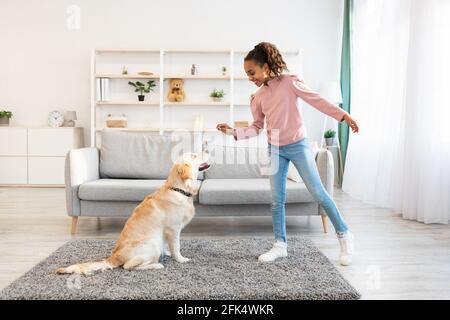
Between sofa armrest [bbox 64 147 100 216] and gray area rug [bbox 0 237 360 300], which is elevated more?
sofa armrest [bbox 64 147 100 216]

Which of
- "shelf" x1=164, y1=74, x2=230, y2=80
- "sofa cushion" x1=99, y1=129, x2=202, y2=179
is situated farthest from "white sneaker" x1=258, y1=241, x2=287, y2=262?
"shelf" x1=164, y1=74, x2=230, y2=80

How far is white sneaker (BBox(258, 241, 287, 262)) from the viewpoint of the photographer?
2.69 metres

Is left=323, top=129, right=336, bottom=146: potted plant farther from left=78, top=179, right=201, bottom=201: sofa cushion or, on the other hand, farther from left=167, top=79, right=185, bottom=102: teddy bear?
left=78, top=179, right=201, bottom=201: sofa cushion

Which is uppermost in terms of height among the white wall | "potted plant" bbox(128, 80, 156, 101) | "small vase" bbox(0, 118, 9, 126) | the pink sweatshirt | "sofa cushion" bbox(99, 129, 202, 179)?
the white wall

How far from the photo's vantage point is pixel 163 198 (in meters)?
2.59

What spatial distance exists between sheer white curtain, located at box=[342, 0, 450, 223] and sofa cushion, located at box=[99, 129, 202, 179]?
1938 millimetres

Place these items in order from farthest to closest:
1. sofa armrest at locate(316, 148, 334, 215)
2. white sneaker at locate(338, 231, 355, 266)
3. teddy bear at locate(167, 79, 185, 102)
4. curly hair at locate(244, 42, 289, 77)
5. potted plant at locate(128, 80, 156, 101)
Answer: potted plant at locate(128, 80, 156, 101), teddy bear at locate(167, 79, 185, 102), sofa armrest at locate(316, 148, 334, 215), white sneaker at locate(338, 231, 355, 266), curly hair at locate(244, 42, 289, 77)

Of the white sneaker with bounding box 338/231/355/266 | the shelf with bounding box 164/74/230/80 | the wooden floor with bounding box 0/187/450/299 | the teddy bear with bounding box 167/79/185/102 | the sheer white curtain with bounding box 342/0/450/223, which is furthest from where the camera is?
the teddy bear with bounding box 167/79/185/102

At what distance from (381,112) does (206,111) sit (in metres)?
2.66

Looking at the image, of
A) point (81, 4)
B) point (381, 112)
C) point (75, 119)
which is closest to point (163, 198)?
point (381, 112)

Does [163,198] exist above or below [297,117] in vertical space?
below

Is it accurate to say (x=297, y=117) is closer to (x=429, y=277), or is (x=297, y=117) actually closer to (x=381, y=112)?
(x=429, y=277)

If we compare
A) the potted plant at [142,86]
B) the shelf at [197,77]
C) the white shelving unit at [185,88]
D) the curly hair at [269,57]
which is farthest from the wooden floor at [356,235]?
the shelf at [197,77]

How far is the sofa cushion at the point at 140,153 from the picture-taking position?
12.8 feet
